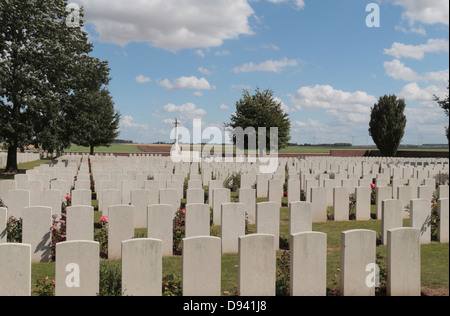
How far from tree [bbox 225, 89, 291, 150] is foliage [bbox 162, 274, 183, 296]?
3560 cm

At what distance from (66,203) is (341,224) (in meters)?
7.54

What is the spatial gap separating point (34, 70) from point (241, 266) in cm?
2188

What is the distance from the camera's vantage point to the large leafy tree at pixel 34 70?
21.8m

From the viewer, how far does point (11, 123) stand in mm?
22172

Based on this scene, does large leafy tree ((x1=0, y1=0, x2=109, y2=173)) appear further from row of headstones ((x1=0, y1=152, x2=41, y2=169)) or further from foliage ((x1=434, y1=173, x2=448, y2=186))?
foliage ((x1=434, y1=173, x2=448, y2=186))

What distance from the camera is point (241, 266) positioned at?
4.68m

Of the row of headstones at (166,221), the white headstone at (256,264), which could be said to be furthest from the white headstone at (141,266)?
the row of headstones at (166,221)

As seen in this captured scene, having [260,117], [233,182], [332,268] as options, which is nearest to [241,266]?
[332,268]

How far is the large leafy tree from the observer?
859 inches

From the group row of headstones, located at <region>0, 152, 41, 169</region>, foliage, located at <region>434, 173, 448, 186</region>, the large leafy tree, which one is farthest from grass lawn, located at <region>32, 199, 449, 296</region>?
row of headstones, located at <region>0, 152, 41, 169</region>

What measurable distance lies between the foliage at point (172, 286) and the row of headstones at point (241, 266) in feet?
0.73

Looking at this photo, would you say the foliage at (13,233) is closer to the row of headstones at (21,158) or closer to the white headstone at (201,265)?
the white headstone at (201,265)
